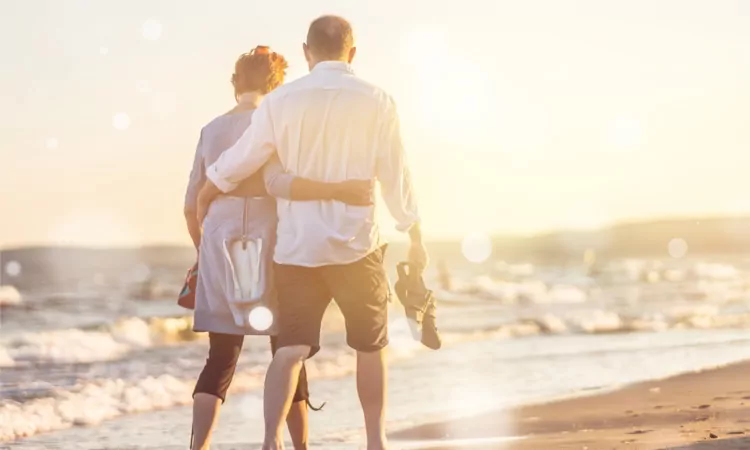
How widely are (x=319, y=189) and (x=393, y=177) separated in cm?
27

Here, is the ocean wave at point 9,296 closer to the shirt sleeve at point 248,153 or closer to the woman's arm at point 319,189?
the shirt sleeve at point 248,153

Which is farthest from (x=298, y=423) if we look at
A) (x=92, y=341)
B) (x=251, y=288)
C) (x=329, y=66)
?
(x=92, y=341)

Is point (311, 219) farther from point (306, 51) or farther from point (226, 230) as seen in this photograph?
point (306, 51)

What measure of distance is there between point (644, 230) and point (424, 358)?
2377 cm

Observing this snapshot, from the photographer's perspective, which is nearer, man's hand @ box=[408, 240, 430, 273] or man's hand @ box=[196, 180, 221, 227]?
man's hand @ box=[408, 240, 430, 273]

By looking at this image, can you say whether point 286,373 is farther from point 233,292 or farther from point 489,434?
point 489,434

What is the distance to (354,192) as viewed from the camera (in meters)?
3.98

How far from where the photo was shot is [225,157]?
4156 millimetres

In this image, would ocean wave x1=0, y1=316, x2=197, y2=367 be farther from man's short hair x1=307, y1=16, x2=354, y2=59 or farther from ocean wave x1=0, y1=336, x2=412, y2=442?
man's short hair x1=307, y1=16, x2=354, y2=59

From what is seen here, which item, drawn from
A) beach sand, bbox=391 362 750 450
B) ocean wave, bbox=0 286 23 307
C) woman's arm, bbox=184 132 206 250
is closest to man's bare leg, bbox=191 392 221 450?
woman's arm, bbox=184 132 206 250

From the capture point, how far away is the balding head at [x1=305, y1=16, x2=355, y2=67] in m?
4.06

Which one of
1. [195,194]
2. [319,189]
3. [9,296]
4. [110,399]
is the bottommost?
[9,296]

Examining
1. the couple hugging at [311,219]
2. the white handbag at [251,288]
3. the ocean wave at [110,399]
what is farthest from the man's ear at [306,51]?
the ocean wave at [110,399]

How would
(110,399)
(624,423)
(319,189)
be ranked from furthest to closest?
(110,399) → (624,423) → (319,189)
